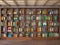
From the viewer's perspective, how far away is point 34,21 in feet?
32.3

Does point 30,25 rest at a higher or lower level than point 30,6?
lower

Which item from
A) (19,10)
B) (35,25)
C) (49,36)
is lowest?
(49,36)

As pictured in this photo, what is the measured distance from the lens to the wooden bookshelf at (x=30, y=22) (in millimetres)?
9734

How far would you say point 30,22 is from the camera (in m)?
9.84

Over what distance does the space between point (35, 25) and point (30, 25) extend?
30 cm

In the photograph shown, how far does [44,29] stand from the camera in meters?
9.78

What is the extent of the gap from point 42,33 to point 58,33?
0.94 metres

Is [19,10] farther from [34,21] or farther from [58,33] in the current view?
[58,33]

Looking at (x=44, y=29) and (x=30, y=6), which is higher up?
(x=30, y=6)

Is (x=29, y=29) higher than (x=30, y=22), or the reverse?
(x=30, y=22)

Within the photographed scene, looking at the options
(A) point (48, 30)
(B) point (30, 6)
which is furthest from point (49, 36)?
(B) point (30, 6)

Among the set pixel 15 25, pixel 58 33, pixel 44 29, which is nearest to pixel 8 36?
pixel 15 25

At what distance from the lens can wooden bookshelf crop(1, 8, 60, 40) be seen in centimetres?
973

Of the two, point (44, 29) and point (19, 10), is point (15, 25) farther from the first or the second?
point (44, 29)
